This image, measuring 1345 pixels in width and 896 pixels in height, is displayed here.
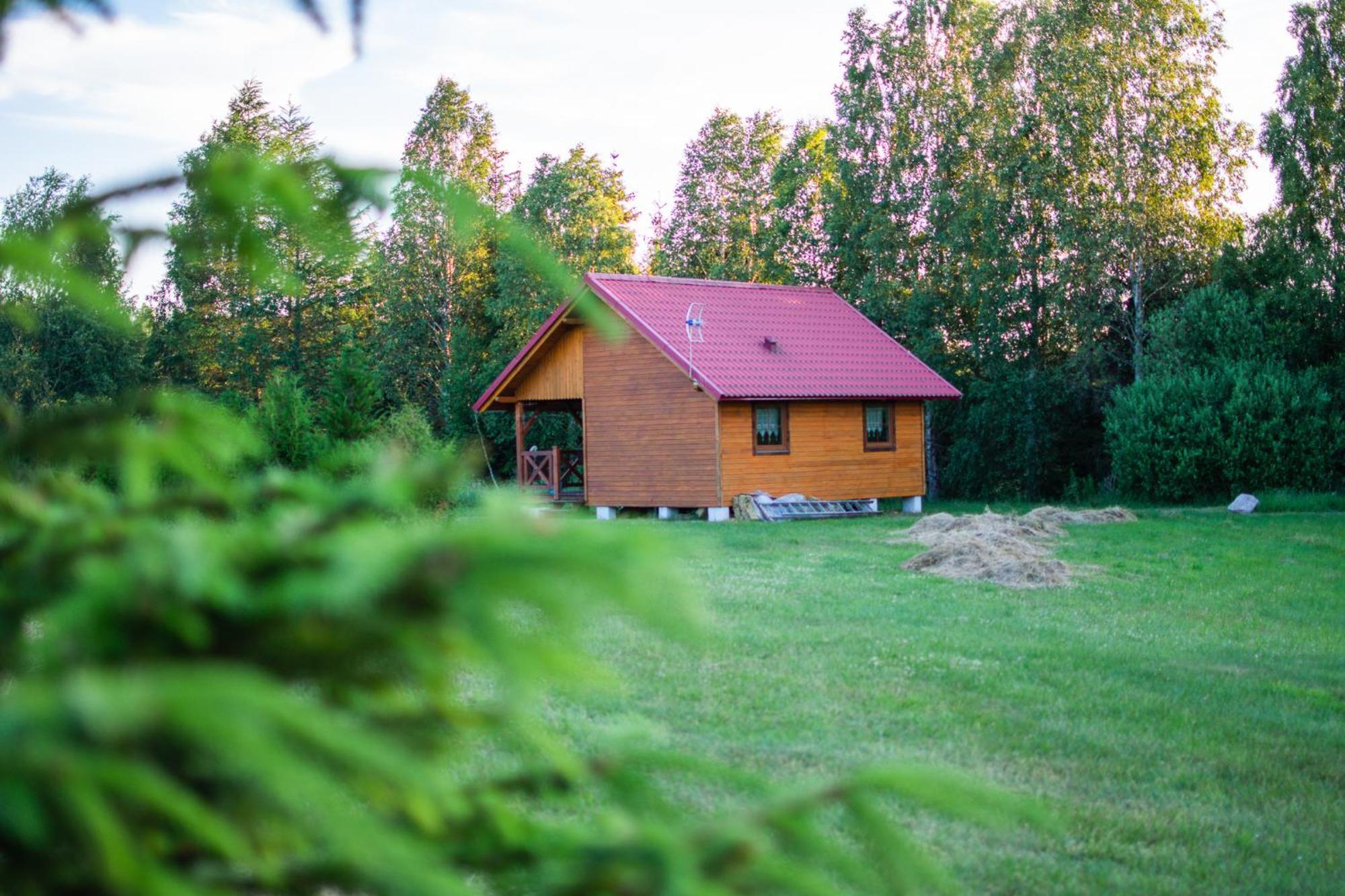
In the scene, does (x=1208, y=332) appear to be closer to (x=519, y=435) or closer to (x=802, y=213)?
(x=802, y=213)

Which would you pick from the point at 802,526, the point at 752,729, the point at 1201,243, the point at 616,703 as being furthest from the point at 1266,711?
the point at 1201,243

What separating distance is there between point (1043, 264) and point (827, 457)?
9.01 m

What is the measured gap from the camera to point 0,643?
106cm

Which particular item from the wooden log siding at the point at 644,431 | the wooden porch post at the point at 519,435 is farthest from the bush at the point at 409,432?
the wooden porch post at the point at 519,435

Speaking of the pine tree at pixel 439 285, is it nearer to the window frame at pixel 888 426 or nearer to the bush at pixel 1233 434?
the window frame at pixel 888 426

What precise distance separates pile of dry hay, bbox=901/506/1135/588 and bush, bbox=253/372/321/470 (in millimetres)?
6591

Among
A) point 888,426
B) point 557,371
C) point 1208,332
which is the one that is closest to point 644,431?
point 557,371

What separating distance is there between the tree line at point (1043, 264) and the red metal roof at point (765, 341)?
3902mm

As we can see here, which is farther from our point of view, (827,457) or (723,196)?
(723,196)

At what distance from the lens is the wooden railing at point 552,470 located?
2500 cm

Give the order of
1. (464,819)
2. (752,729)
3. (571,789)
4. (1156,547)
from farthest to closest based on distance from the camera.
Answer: (1156,547), (752,729), (571,789), (464,819)

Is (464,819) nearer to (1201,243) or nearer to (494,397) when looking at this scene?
(494,397)

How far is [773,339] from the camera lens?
80.2 ft

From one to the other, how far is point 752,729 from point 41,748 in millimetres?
5537
